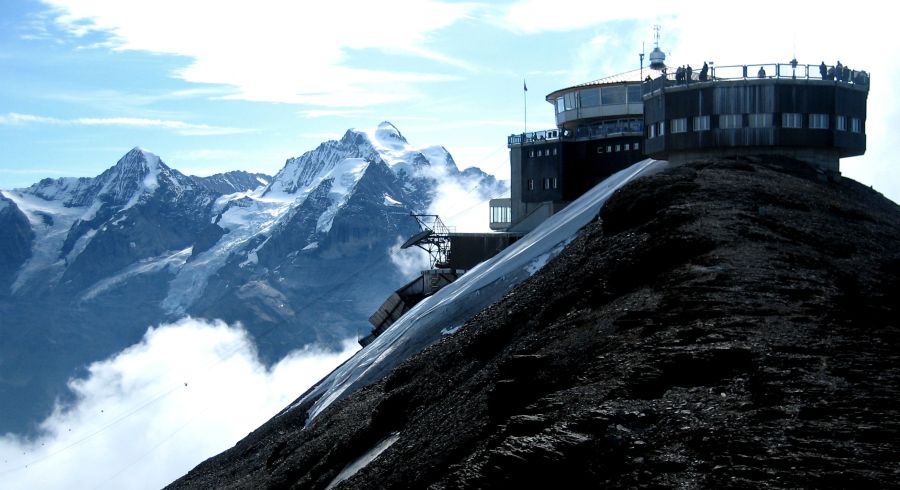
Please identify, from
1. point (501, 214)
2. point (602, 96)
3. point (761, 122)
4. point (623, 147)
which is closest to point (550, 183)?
point (623, 147)

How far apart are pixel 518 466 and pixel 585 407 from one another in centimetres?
189

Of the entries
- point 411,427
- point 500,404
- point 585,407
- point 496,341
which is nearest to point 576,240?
point 496,341

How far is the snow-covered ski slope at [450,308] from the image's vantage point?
1705 inches

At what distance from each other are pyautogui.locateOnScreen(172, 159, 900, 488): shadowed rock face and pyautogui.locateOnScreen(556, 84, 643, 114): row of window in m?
34.2

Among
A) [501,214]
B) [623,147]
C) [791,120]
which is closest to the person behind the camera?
[791,120]

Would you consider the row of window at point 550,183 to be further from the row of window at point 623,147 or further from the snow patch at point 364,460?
the snow patch at point 364,460

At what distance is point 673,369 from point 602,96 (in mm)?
54789

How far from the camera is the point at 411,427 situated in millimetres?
28672

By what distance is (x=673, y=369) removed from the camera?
774 inches

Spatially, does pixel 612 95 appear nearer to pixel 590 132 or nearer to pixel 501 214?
pixel 590 132

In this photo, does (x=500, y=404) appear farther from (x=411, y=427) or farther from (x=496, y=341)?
(x=496, y=341)

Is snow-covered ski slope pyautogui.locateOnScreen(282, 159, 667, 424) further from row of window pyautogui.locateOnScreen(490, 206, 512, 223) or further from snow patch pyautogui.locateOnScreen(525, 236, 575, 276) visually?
row of window pyautogui.locateOnScreen(490, 206, 512, 223)

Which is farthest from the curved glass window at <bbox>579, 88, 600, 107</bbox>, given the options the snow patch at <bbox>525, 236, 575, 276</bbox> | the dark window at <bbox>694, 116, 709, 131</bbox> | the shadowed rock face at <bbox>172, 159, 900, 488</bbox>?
the shadowed rock face at <bbox>172, 159, 900, 488</bbox>

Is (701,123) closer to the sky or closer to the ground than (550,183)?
closer to the sky
